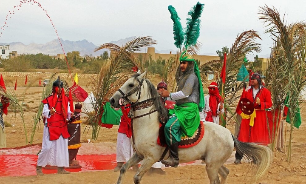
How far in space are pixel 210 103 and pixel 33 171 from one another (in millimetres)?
4725

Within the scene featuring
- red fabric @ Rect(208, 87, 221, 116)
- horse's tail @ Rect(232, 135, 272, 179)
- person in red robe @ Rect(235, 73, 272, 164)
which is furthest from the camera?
red fabric @ Rect(208, 87, 221, 116)

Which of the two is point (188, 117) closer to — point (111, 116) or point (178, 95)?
point (178, 95)

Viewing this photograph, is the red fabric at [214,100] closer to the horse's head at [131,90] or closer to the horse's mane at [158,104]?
the horse's mane at [158,104]

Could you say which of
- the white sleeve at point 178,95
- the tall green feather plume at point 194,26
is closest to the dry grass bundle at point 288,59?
the tall green feather plume at point 194,26

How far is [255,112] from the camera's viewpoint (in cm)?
1062

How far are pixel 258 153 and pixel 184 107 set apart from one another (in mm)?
1641

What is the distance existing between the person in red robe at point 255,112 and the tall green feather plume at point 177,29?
2736 millimetres

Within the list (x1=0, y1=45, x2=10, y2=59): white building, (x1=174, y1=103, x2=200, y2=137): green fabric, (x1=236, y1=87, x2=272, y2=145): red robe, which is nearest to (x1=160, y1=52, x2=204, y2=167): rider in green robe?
(x1=174, y1=103, x2=200, y2=137): green fabric

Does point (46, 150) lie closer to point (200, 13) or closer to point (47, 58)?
point (200, 13)

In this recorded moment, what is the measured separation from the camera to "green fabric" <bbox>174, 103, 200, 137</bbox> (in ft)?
21.6

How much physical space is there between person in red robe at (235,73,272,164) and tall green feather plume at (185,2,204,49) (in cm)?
277

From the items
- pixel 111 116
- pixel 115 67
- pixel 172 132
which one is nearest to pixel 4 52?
pixel 115 67

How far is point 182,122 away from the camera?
654 centimetres

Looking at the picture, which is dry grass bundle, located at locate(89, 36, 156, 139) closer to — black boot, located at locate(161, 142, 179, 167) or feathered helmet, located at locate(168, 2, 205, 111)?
feathered helmet, located at locate(168, 2, 205, 111)
